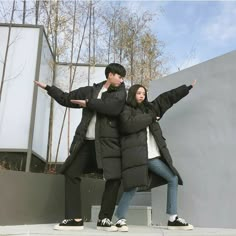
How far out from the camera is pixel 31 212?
3.03 metres

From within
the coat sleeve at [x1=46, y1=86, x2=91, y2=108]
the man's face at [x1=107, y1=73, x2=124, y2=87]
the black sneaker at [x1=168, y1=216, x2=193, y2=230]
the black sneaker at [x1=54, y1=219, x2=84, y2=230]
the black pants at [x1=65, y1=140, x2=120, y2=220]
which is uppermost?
the man's face at [x1=107, y1=73, x2=124, y2=87]

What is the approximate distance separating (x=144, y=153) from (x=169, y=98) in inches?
22.0

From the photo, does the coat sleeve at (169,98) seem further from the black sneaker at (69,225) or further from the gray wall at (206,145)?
the black sneaker at (69,225)

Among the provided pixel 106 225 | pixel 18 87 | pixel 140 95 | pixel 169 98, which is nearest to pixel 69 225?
pixel 106 225

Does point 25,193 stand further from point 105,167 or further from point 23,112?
point 23,112

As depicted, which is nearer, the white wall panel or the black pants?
the black pants

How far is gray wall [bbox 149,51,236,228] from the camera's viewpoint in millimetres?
2811

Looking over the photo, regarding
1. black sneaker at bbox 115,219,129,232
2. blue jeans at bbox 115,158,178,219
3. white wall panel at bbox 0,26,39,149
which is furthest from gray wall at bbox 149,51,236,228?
white wall panel at bbox 0,26,39,149

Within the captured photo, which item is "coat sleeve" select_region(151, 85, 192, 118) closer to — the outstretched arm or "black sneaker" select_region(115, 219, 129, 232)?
the outstretched arm

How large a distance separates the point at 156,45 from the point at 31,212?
205 inches

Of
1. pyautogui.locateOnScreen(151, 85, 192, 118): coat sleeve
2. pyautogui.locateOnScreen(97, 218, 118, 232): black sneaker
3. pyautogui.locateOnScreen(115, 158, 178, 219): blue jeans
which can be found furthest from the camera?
Result: pyautogui.locateOnScreen(151, 85, 192, 118): coat sleeve

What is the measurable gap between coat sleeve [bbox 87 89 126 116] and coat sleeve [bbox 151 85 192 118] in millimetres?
391

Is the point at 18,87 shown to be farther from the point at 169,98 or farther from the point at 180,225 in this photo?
the point at 180,225

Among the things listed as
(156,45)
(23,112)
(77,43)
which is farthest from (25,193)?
(156,45)
